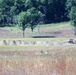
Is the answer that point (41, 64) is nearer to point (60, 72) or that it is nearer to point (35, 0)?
point (60, 72)

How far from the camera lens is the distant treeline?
4528 inches

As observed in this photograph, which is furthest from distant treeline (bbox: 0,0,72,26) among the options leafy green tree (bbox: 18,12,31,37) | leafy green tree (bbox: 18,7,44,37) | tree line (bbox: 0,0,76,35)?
leafy green tree (bbox: 18,12,31,37)

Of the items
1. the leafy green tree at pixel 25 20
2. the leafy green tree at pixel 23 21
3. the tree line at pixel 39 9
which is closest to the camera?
the leafy green tree at pixel 23 21

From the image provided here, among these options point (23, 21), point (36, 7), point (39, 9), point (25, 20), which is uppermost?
point (36, 7)

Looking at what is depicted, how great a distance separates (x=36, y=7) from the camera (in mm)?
116375

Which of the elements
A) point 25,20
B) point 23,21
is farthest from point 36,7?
point 23,21

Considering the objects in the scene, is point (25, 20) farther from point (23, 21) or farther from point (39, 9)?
point (39, 9)

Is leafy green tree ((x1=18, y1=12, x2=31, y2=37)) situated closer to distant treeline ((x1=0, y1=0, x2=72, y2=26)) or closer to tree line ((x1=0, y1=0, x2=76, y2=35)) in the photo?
tree line ((x1=0, y1=0, x2=76, y2=35))

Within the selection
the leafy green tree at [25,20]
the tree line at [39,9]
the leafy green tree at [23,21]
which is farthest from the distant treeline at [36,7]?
the leafy green tree at [23,21]

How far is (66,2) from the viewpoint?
122 meters

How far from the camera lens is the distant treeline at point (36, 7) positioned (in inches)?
4528

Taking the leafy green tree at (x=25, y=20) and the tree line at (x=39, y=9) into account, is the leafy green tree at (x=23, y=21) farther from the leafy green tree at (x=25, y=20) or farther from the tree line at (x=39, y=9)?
the tree line at (x=39, y=9)

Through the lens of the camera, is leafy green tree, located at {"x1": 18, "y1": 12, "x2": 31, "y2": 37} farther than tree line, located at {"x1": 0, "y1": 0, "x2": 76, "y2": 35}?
No

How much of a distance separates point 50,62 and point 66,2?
110 m
